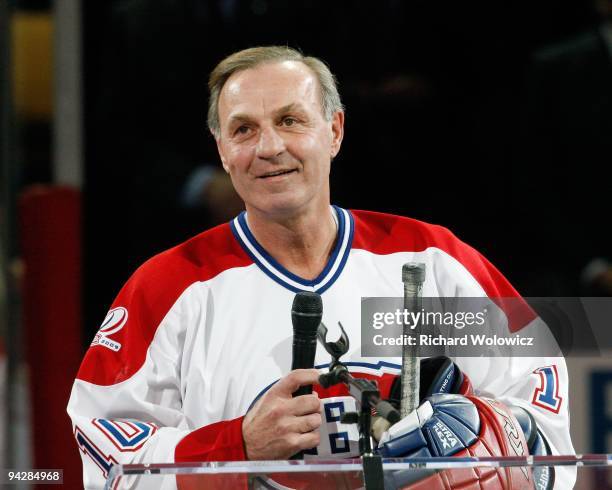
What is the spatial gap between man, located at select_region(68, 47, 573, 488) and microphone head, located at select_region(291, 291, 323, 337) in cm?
5

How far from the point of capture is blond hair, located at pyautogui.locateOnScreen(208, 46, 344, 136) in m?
1.16

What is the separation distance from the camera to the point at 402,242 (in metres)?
1.23

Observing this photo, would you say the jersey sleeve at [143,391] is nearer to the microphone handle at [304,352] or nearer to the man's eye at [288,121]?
the microphone handle at [304,352]

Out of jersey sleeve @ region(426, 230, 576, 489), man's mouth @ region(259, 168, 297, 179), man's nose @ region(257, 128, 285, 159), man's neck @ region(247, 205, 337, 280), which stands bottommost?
jersey sleeve @ region(426, 230, 576, 489)

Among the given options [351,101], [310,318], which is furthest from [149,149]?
[310,318]

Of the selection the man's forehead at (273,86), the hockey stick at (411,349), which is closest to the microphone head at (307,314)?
the hockey stick at (411,349)

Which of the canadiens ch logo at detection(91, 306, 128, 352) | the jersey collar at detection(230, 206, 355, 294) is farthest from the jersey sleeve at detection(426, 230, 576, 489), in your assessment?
the canadiens ch logo at detection(91, 306, 128, 352)

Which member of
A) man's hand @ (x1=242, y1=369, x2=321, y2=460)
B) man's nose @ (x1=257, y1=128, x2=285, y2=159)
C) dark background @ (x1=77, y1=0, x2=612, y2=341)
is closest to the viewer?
man's hand @ (x1=242, y1=369, x2=321, y2=460)

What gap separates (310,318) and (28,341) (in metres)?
0.79

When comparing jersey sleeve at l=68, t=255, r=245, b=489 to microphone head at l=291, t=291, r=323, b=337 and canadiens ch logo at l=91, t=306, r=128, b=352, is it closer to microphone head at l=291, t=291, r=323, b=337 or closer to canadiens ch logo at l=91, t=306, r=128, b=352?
canadiens ch logo at l=91, t=306, r=128, b=352

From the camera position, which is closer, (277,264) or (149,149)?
(277,264)

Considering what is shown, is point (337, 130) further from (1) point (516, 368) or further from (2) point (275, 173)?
(1) point (516, 368)

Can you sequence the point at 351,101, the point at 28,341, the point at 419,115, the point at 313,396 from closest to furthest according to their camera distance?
the point at 313,396 → the point at 351,101 → the point at 419,115 → the point at 28,341

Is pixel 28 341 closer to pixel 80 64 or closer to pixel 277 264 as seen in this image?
pixel 80 64
